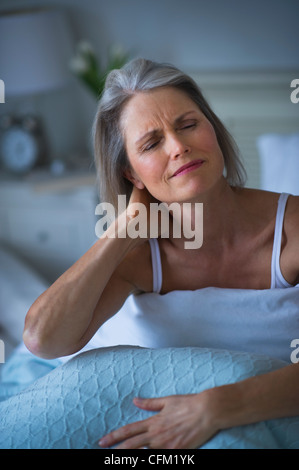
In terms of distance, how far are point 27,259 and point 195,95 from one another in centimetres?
168

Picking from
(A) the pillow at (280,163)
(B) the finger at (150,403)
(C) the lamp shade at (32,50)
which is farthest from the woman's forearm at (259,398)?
(C) the lamp shade at (32,50)

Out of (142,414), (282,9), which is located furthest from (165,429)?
(282,9)

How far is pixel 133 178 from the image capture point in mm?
1283

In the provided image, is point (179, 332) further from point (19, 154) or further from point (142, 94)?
point (19, 154)

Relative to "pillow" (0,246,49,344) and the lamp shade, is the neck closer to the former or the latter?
"pillow" (0,246,49,344)

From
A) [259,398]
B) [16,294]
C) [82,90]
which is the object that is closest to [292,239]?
[259,398]

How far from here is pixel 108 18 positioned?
261 centimetres

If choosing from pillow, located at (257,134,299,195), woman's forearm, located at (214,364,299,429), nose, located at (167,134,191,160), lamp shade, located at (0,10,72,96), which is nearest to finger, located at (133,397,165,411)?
woman's forearm, located at (214,364,299,429)

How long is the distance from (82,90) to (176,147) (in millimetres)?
1871

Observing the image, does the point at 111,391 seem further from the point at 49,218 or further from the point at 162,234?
the point at 49,218

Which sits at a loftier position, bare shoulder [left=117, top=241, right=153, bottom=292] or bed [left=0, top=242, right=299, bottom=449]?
bare shoulder [left=117, top=241, right=153, bottom=292]

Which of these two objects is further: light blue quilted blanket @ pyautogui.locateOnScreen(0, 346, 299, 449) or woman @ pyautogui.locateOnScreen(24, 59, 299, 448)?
woman @ pyautogui.locateOnScreen(24, 59, 299, 448)

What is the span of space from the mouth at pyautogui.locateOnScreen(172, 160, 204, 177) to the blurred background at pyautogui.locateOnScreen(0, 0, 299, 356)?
0.76 m

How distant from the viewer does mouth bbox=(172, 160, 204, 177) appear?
110 cm
